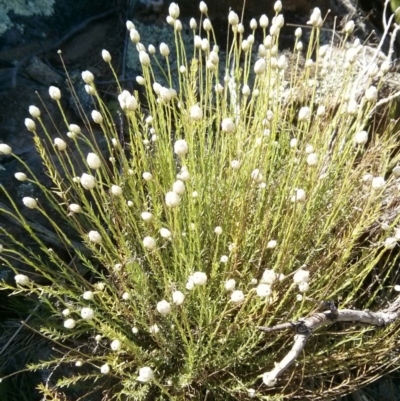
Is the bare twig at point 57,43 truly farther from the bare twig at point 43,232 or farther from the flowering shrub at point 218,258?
the flowering shrub at point 218,258

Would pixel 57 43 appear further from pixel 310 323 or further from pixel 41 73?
pixel 310 323

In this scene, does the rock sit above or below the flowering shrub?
above

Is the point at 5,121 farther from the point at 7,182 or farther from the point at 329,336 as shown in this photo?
the point at 329,336

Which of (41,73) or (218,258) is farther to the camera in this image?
(41,73)

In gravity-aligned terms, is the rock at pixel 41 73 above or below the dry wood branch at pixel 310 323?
above

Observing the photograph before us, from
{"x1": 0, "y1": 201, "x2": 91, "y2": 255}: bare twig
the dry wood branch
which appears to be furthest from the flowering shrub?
{"x1": 0, "y1": 201, "x2": 91, "y2": 255}: bare twig

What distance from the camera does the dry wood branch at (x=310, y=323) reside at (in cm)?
101

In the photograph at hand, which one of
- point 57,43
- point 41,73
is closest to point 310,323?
point 41,73

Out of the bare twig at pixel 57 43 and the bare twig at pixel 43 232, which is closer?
the bare twig at pixel 43 232

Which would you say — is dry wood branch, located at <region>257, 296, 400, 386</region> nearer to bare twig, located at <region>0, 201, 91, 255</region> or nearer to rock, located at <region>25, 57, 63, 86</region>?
bare twig, located at <region>0, 201, 91, 255</region>

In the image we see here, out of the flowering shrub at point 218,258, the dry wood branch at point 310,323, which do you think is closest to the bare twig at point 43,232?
the flowering shrub at point 218,258

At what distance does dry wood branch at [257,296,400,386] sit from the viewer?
1.01m

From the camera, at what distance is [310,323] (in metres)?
1.06

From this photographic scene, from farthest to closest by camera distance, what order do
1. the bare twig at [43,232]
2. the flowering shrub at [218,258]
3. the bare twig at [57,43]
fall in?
the bare twig at [57,43] < the bare twig at [43,232] < the flowering shrub at [218,258]
